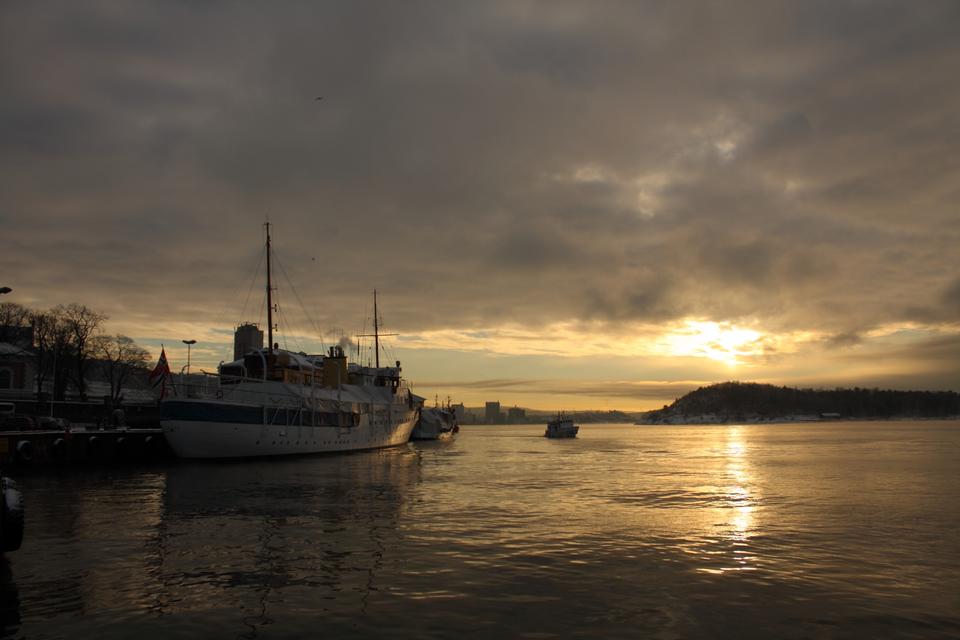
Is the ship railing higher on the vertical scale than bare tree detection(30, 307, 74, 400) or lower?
lower

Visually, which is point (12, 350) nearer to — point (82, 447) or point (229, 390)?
point (82, 447)

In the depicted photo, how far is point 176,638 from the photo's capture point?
10758mm

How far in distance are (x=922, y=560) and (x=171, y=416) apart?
149 feet

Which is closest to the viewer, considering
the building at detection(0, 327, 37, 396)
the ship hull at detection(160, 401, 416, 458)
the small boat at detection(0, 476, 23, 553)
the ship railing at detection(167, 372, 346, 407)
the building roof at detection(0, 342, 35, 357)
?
the small boat at detection(0, 476, 23, 553)

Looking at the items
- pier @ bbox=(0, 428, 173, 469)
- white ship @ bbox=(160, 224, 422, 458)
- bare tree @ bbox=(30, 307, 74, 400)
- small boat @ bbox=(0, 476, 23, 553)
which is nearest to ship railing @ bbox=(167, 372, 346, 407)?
white ship @ bbox=(160, 224, 422, 458)

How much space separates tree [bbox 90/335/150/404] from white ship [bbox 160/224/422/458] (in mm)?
39871

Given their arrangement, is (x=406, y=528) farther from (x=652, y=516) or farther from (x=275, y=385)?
(x=275, y=385)

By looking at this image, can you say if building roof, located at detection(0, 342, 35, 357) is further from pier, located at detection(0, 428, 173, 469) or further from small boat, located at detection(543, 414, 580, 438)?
small boat, located at detection(543, 414, 580, 438)

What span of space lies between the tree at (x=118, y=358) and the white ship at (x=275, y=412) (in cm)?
3987

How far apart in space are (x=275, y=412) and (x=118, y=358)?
64.8m

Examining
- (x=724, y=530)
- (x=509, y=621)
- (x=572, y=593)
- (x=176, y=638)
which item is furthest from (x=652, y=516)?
(x=176, y=638)

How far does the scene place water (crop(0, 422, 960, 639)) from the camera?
11.7 meters

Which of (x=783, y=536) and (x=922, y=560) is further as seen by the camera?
(x=783, y=536)

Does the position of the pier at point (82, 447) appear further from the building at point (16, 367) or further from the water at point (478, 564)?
the building at point (16, 367)
